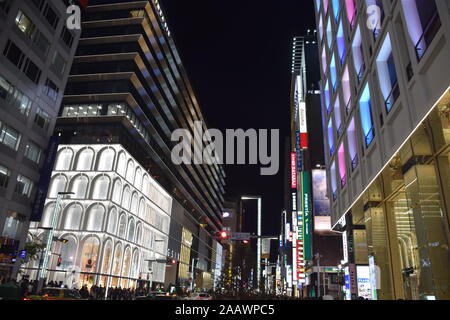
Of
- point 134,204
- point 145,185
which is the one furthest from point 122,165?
point 145,185

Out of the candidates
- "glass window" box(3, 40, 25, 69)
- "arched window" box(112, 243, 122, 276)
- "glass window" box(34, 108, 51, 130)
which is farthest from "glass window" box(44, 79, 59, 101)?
"arched window" box(112, 243, 122, 276)

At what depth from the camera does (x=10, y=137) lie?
95.8ft

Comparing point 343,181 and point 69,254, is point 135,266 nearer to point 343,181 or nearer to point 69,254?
point 69,254

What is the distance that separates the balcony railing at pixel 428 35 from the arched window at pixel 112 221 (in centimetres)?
4247

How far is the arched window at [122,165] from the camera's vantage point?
4844cm

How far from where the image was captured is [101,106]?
50.9 metres

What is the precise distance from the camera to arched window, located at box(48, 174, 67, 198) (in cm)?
4838

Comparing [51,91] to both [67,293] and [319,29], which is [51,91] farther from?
[319,29]

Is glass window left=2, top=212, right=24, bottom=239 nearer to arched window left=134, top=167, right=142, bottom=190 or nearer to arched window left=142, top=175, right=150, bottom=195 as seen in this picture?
arched window left=134, top=167, right=142, bottom=190

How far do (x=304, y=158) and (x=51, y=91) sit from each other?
5018 centimetres

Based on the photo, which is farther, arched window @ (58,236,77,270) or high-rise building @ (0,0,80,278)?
arched window @ (58,236,77,270)

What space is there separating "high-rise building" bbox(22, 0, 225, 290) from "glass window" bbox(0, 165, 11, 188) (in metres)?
9.89

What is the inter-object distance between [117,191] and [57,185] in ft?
28.9
